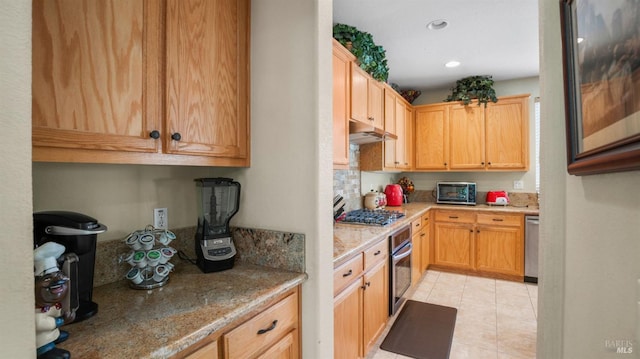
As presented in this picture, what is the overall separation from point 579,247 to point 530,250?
324cm

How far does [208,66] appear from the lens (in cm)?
122

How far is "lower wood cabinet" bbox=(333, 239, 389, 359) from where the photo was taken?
1650 mm

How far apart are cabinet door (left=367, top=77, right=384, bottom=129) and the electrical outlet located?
2.00m

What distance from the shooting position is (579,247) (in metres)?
0.80

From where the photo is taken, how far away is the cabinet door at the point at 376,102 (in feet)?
9.02

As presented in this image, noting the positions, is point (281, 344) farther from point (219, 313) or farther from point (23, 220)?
point (23, 220)

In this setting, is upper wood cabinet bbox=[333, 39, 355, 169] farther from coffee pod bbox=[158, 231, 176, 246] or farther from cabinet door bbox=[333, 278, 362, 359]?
coffee pod bbox=[158, 231, 176, 246]

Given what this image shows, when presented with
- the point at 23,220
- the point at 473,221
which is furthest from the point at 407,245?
the point at 23,220

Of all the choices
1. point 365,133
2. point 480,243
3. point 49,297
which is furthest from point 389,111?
point 49,297

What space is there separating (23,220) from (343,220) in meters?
2.37

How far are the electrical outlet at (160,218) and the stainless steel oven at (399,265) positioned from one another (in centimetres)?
173

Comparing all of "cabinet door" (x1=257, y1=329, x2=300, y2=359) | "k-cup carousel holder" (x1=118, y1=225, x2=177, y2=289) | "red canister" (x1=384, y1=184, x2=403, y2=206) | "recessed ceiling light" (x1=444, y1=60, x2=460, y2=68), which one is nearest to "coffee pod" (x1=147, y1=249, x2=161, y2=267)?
"k-cup carousel holder" (x1=118, y1=225, x2=177, y2=289)

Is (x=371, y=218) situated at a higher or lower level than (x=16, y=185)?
lower

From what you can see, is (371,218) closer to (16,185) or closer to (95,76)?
(95,76)
